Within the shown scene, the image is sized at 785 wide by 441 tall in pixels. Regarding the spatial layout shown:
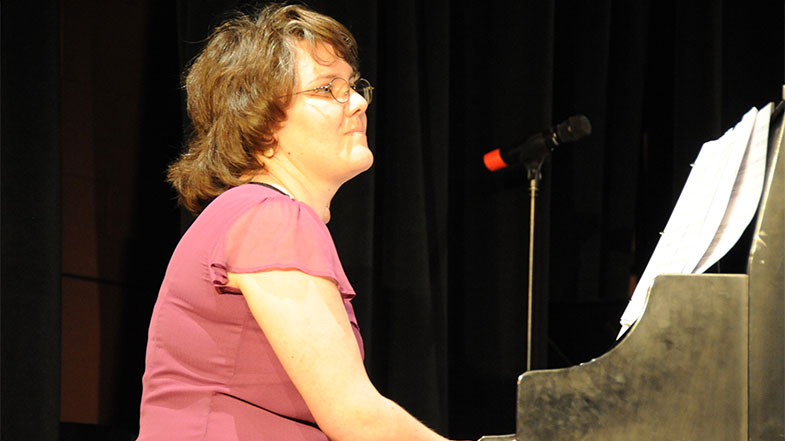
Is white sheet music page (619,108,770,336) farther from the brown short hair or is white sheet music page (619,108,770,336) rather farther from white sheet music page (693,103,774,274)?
the brown short hair

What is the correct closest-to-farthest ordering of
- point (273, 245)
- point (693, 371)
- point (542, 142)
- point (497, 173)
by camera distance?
point (693, 371) → point (273, 245) → point (542, 142) → point (497, 173)

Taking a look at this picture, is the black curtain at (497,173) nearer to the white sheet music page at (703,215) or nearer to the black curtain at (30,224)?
the black curtain at (30,224)

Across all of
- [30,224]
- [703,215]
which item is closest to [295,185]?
[703,215]

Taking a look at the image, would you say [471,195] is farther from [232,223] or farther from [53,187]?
[232,223]

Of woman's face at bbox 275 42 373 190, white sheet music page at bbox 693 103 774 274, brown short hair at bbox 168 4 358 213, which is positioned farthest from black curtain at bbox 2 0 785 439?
white sheet music page at bbox 693 103 774 274

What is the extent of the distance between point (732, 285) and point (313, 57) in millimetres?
786

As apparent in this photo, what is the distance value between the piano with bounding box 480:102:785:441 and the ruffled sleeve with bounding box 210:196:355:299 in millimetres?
327

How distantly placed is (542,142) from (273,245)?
1444 millimetres

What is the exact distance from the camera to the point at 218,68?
1458 millimetres

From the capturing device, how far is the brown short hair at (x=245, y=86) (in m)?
1.38

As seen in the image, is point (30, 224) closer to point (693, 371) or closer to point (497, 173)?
point (497, 173)

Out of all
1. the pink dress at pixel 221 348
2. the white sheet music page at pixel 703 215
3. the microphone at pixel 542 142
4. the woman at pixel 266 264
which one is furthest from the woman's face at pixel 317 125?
the microphone at pixel 542 142

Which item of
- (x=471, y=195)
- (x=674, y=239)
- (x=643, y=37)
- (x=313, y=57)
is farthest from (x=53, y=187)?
(x=643, y=37)

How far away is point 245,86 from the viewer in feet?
4.59
